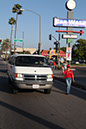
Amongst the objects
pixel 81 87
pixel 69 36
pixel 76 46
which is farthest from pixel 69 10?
pixel 76 46

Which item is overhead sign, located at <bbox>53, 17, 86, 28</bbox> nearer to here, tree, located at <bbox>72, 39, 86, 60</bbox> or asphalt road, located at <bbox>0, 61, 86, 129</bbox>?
asphalt road, located at <bbox>0, 61, 86, 129</bbox>

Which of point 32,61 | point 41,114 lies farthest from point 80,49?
point 41,114

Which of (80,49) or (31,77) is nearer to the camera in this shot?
(31,77)

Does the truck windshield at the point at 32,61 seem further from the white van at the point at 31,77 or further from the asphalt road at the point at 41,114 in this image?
the asphalt road at the point at 41,114

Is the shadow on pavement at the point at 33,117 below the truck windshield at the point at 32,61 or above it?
below

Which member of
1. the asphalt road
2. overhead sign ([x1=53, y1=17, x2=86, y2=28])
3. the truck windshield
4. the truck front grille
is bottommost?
the asphalt road

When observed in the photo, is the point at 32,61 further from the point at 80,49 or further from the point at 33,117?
the point at 80,49

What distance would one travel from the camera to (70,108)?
24.5ft

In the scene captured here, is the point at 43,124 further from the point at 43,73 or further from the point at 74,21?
the point at 74,21

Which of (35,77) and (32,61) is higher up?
(32,61)

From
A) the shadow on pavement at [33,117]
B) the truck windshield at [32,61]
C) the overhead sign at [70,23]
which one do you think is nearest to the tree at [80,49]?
the overhead sign at [70,23]

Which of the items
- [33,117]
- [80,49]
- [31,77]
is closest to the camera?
[33,117]

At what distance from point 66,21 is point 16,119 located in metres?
19.2

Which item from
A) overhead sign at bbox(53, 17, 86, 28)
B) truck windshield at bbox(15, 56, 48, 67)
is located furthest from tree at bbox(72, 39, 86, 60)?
truck windshield at bbox(15, 56, 48, 67)
